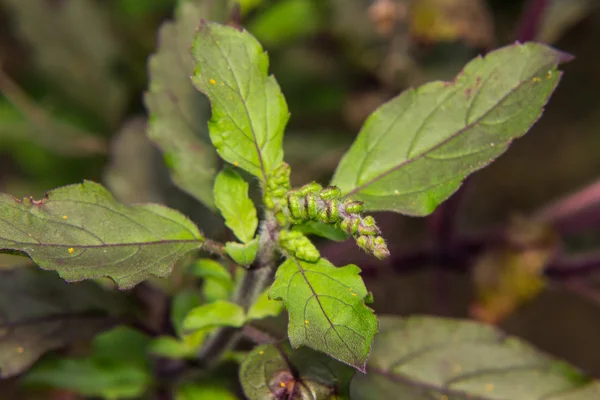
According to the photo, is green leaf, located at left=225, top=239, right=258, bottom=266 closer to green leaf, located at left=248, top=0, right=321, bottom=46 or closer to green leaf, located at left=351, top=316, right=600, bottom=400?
green leaf, located at left=351, top=316, right=600, bottom=400

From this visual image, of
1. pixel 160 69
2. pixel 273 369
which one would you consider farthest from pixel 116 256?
pixel 160 69

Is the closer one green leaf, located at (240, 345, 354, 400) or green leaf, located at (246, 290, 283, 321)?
green leaf, located at (240, 345, 354, 400)

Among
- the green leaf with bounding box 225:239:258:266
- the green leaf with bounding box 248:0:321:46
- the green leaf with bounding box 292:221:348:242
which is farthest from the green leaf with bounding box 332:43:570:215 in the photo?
the green leaf with bounding box 248:0:321:46

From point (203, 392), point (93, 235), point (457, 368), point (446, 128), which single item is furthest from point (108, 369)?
point (446, 128)

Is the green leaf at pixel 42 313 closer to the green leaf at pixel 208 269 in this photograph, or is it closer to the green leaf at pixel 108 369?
the green leaf at pixel 108 369

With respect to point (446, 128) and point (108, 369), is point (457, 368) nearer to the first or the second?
point (446, 128)

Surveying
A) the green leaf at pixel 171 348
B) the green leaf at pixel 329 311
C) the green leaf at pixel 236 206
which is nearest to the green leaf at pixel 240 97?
the green leaf at pixel 236 206

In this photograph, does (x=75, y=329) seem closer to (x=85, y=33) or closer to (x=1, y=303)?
(x=1, y=303)
